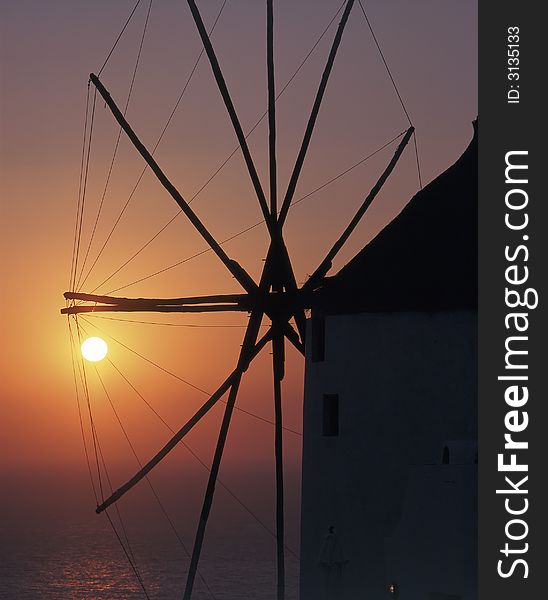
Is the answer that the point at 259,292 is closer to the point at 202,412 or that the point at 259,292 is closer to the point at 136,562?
the point at 202,412

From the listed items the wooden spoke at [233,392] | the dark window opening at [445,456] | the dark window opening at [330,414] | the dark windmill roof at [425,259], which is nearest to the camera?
the dark window opening at [445,456]

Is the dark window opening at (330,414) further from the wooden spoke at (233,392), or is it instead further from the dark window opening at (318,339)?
the wooden spoke at (233,392)

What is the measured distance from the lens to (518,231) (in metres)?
20.3

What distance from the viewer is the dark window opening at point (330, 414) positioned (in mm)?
29125

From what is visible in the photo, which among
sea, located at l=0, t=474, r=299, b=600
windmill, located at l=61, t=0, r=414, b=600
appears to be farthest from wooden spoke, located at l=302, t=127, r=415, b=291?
sea, located at l=0, t=474, r=299, b=600

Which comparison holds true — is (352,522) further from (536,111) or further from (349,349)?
(536,111)

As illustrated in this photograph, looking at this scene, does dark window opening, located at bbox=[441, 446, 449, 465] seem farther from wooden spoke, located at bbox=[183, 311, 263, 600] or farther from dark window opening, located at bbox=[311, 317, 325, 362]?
wooden spoke, located at bbox=[183, 311, 263, 600]

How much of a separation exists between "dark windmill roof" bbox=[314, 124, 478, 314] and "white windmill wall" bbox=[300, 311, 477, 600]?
28 centimetres

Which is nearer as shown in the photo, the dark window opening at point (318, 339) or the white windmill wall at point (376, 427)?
the white windmill wall at point (376, 427)

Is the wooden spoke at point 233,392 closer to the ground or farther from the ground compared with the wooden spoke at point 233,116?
closer to the ground

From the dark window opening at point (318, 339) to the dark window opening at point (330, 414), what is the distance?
3.10 ft

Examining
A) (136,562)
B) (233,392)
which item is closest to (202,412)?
(233,392)

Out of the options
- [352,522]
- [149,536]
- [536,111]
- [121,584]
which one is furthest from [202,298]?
[149,536]

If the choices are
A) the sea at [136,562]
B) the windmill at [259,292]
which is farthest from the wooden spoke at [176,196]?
the sea at [136,562]
